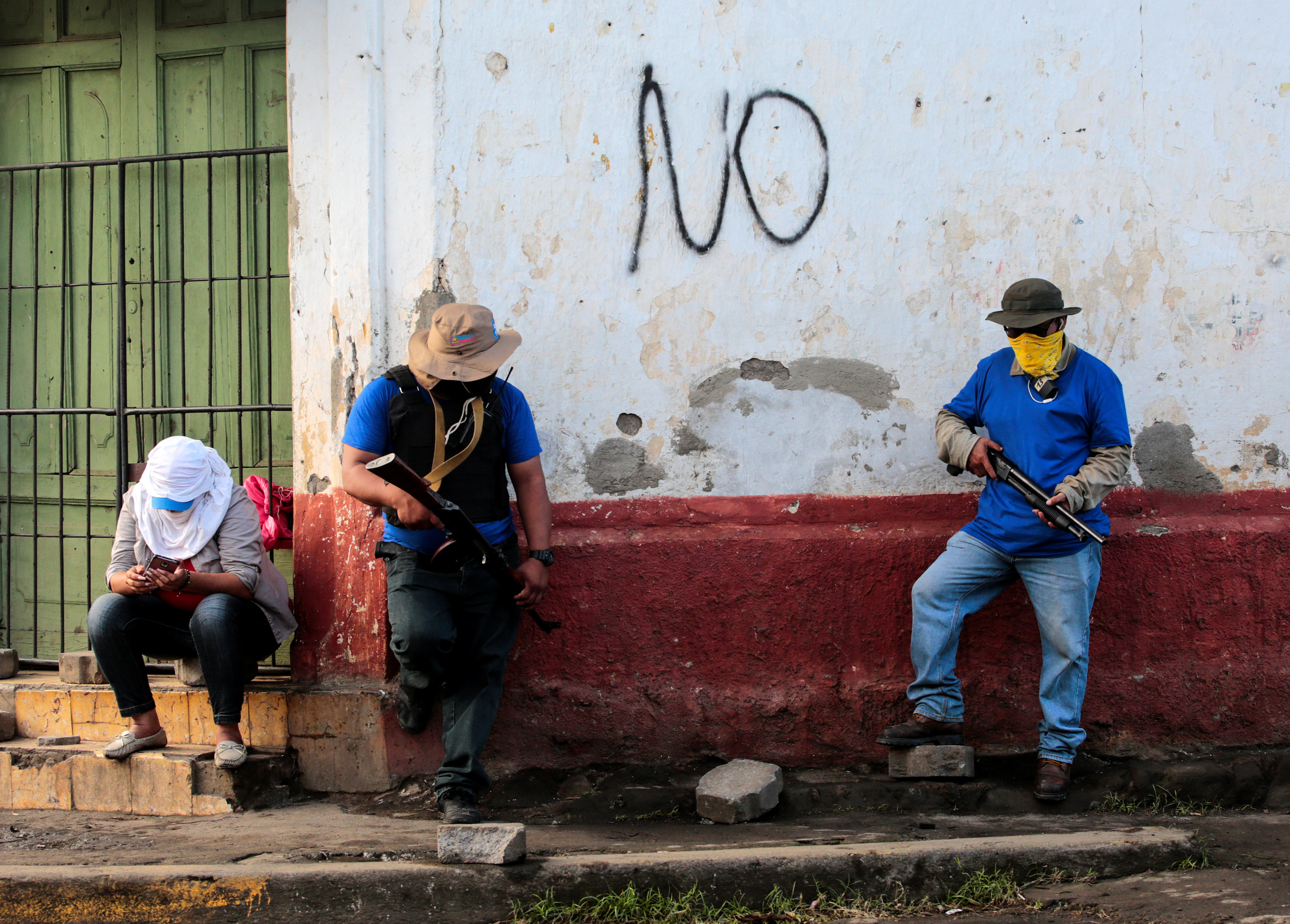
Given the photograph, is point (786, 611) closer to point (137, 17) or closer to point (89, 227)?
point (89, 227)

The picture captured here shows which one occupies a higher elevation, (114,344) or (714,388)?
(114,344)

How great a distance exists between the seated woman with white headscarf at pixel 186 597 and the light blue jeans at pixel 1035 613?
2.27 m

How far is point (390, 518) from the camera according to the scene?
11.1 ft

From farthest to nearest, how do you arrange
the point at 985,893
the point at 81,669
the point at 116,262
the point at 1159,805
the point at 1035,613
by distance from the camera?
the point at 116,262
the point at 81,669
the point at 1035,613
the point at 1159,805
the point at 985,893

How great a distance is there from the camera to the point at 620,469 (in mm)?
3926

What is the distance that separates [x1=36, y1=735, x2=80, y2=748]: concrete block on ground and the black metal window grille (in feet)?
2.21

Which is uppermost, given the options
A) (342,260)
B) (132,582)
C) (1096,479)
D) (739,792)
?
(342,260)

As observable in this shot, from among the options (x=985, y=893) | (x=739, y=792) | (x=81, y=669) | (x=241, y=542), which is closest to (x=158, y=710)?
(x=81, y=669)

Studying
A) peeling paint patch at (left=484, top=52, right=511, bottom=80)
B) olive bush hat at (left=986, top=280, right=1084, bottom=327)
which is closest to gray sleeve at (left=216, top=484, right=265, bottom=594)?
peeling paint patch at (left=484, top=52, right=511, bottom=80)

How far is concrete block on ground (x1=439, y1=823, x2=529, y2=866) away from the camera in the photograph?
2914 mm

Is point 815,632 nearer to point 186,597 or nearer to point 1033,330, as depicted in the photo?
point 1033,330

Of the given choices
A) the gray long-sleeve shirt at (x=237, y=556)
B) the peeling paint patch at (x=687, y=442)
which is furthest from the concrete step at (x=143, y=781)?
the peeling paint patch at (x=687, y=442)

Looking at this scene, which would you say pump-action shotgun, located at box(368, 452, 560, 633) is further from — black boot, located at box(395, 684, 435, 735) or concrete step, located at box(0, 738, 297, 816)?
concrete step, located at box(0, 738, 297, 816)

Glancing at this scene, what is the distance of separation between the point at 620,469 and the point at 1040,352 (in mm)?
1507
